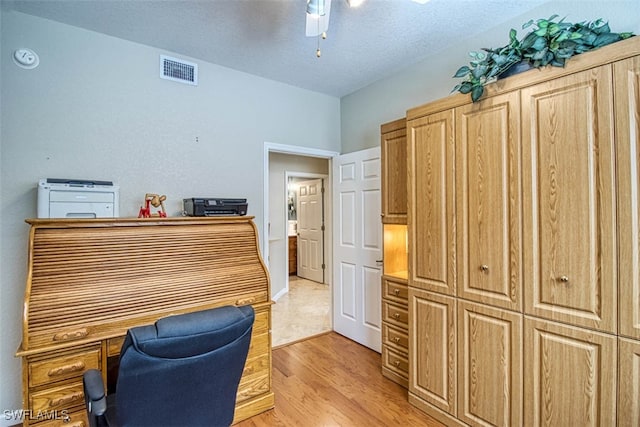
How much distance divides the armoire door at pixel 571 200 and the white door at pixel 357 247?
1.53 meters

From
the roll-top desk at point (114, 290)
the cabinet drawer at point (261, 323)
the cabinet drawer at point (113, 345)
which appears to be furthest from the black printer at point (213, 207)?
the cabinet drawer at point (113, 345)

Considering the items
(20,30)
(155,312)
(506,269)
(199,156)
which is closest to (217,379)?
(155,312)

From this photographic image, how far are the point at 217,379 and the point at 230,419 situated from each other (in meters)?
0.30

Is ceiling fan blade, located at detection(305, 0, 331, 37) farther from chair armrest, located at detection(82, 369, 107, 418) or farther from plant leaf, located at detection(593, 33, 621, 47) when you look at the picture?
chair armrest, located at detection(82, 369, 107, 418)

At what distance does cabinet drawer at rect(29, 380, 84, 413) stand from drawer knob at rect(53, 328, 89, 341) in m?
0.25

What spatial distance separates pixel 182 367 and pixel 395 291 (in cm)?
189

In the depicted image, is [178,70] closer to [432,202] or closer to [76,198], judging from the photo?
[76,198]

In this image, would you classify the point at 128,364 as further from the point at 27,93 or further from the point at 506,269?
the point at 27,93

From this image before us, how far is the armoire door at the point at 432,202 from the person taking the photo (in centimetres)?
203

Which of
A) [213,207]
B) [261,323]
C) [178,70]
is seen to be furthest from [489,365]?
[178,70]

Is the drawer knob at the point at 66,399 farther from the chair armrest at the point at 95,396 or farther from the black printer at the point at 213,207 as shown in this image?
the black printer at the point at 213,207

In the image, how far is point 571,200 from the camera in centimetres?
151

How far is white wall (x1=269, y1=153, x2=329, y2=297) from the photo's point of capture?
509cm

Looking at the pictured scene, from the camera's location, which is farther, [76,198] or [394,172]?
[394,172]
